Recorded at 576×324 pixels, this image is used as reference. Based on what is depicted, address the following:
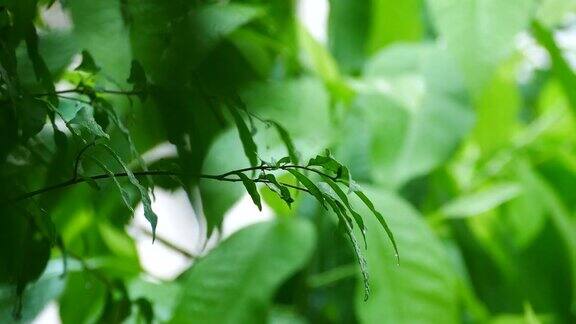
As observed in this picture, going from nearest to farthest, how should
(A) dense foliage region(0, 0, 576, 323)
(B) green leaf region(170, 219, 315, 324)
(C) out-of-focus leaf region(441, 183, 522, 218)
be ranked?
(A) dense foliage region(0, 0, 576, 323), (B) green leaf region(170, 219, 315, 324), (C) out-of-focus leaf region(441, 183, 522, 218)

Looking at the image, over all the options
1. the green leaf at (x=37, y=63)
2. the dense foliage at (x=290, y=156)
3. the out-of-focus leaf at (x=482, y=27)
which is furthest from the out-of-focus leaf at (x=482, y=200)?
the green leaf at (x=37, y=63)

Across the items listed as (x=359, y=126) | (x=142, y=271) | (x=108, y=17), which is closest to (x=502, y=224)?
(x=359, y=126)

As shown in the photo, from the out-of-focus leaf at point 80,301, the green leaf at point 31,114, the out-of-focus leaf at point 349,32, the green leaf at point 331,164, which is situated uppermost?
the out-of-focus leaf at point 349,32

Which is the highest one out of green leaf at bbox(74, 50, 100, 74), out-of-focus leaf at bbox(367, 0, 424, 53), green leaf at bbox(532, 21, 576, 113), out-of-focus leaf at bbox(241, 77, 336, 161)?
out-of-focus leaf at bbox(367, 0, 424, 53)

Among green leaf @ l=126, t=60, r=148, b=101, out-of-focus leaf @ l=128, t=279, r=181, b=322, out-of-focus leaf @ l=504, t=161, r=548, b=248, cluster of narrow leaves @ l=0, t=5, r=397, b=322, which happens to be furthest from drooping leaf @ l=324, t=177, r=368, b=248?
out-of-focus leaf @ l=504, t=161, r=548, b=248

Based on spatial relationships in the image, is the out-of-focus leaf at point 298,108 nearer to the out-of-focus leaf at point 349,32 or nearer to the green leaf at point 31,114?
the out-of-focus leaf at point 349,32

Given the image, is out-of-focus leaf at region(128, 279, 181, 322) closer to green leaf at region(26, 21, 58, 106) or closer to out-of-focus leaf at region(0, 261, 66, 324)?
out-of-focus leaf at region(0, 261, 66, 324)

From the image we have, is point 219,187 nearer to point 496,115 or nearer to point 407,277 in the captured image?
point 407,277

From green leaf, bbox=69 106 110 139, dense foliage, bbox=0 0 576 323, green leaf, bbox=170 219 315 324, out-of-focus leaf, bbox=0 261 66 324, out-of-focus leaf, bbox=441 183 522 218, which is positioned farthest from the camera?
out-of-focus leaf, bbox=441 183 522 218
